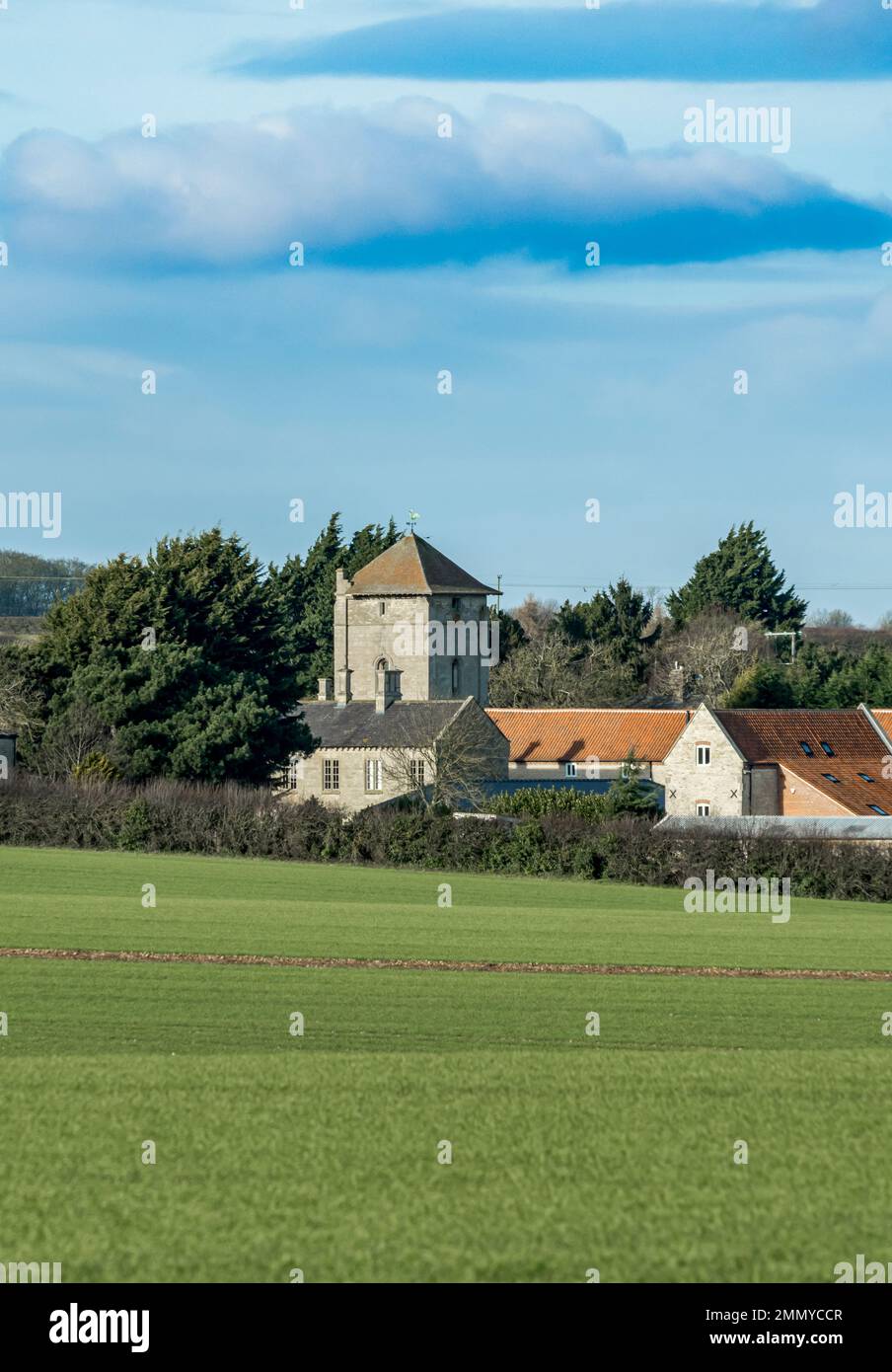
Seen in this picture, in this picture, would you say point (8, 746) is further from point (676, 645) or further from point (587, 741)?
point (676, 645)

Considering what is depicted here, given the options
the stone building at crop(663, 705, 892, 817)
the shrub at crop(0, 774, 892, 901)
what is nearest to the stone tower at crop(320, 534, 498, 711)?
the stone building at crop(663, 705, 892, 817)

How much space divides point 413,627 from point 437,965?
73631 millimetres

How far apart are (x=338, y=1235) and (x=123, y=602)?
63.3 metres

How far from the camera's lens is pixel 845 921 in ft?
118

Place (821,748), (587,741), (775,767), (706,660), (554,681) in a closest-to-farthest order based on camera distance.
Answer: (775,767) < (821,748) < (587,741) < (554,681) < (706,660)

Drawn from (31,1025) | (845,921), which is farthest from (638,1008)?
(845,921)

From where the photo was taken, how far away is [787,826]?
50.2m

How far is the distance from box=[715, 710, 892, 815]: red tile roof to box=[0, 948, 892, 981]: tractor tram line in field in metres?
42.9

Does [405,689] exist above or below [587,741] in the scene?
above

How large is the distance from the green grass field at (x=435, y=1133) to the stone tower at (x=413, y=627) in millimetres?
75612

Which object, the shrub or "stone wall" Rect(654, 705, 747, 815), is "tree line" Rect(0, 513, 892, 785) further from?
"stone wall" Rect(654, 705, 747, 815)

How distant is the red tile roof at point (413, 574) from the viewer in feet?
326

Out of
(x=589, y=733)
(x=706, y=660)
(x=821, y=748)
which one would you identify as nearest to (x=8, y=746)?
(x=821, y=748)
